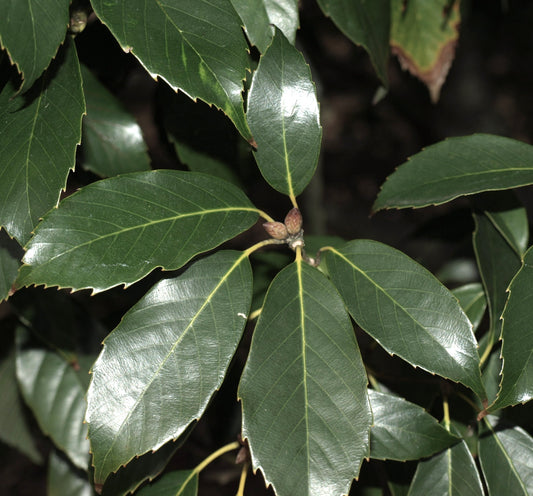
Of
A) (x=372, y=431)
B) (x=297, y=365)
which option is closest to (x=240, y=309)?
(x=297, y=365)

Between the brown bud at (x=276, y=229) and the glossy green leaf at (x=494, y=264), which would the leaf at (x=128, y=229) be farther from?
the glossy green leaf at (x=494, y=264)

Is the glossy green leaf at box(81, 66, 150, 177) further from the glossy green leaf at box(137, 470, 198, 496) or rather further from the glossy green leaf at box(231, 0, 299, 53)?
the glossy green leaf at box(137, 470, 198, 496)

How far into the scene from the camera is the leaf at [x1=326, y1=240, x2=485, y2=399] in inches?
26.7

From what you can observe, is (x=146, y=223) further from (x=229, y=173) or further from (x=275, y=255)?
(x=275, y=255)

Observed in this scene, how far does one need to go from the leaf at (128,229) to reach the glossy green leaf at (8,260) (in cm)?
23

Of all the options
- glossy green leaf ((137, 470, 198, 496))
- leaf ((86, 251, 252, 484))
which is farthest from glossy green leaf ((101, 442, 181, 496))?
leaf ((86, 251, 252, 484))

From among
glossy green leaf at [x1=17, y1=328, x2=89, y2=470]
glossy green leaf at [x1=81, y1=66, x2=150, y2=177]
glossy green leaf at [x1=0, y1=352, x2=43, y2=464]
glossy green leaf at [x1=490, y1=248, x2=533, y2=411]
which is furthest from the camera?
glossy green leaf at [x1=0, y1=352, x2=43, y2=464]

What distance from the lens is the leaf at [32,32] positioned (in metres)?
0.67

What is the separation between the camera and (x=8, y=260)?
88 centimetres

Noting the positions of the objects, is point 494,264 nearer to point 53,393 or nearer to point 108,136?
point 108,136

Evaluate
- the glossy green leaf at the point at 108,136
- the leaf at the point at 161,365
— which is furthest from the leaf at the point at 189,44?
the glossy green leaf at the point at 108,136

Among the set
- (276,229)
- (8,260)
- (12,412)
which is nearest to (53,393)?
(12,412)

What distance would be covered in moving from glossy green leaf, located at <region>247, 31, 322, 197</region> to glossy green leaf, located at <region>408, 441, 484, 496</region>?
398 mm

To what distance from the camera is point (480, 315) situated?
3.08ft
